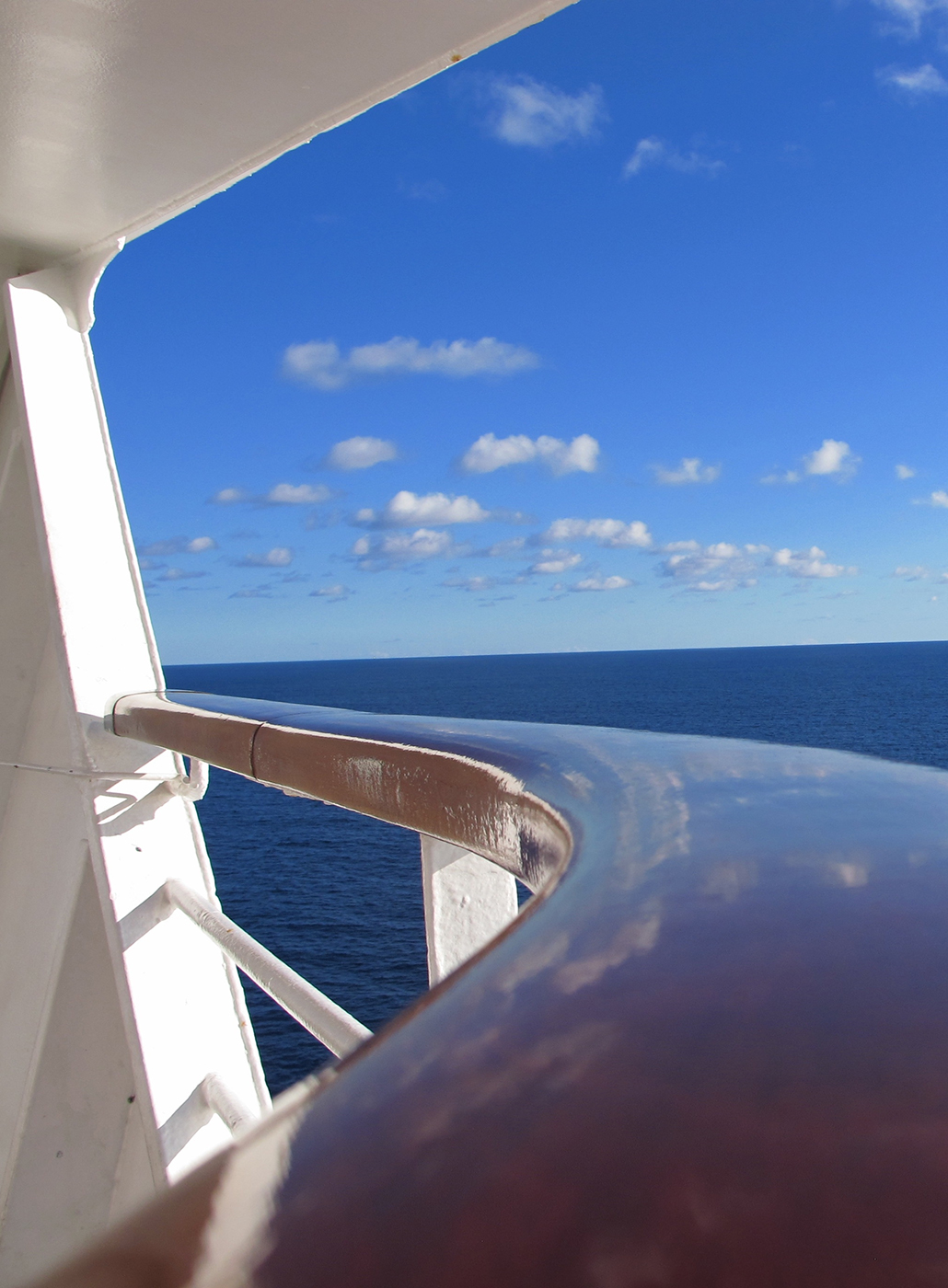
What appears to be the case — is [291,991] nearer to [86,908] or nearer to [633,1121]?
[633,1121]

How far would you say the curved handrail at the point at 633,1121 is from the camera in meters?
0.16

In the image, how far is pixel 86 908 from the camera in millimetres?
2248

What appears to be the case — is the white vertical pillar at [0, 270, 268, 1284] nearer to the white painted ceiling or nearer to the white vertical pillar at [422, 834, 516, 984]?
the white painted ceiling

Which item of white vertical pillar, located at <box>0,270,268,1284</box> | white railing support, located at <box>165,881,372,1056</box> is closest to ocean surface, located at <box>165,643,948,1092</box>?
white railing support, located at <box>165,881,372,1056</box>

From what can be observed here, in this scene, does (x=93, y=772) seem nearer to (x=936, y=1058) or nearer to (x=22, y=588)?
(x=22, y=588)

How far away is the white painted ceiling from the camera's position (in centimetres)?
157

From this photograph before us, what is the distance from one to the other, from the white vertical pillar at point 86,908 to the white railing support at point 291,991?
0.42 meters

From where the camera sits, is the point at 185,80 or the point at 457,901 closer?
the point at 457,901

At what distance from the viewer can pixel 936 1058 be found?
0.72 ft

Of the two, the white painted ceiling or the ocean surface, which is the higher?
the white painted ceiling

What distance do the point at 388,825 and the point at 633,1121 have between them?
3641cm

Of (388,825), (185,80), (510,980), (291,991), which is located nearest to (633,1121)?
(510,980)

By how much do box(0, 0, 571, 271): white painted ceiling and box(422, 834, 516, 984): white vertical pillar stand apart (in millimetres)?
1388

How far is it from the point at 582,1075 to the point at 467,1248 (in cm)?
6
